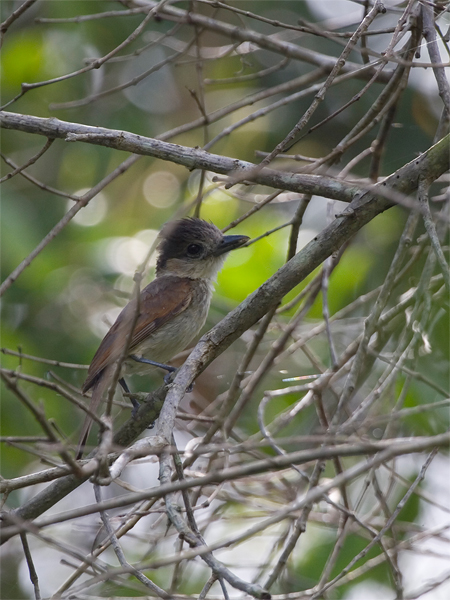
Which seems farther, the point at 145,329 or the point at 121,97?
the point at 121,97

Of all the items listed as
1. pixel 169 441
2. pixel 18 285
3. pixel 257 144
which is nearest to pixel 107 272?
pixel 18 285

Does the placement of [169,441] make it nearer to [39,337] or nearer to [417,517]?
[417,517]

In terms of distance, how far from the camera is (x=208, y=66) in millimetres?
6801

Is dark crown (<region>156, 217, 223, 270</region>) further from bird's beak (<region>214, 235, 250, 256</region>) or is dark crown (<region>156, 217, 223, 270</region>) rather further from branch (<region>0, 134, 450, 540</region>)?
branch (<region>0, 134, 450, 540</region>)

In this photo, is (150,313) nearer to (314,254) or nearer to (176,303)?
(176,303)

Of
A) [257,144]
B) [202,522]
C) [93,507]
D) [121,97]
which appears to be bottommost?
[93,507]

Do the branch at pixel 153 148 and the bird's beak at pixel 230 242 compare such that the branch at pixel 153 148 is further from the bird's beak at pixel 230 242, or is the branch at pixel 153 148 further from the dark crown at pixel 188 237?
the dark crown at pixel 188 237

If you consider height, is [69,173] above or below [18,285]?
above

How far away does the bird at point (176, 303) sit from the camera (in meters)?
4.35

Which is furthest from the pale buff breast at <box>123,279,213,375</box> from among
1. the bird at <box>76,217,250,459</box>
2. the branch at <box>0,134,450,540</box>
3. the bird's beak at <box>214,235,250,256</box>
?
the branch at <box>0,134,450,540</box>

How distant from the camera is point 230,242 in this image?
15.1 feet

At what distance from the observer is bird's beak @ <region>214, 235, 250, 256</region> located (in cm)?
453

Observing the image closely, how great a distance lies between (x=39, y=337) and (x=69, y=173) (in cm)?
171

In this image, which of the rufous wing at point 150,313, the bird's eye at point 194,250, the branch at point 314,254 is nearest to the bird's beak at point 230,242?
the bird's eye at point 194,250
